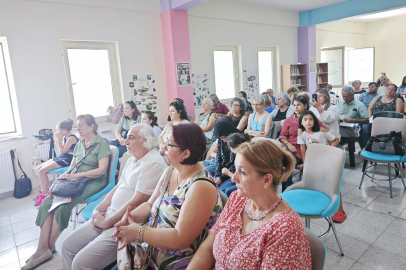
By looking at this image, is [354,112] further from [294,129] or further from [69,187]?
[69,187]

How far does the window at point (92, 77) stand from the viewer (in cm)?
490

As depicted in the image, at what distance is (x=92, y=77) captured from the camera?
5195mm

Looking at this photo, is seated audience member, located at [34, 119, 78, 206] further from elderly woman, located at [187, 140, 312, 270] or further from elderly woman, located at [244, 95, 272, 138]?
elderly woman, located at [187, 140, 312, 270]

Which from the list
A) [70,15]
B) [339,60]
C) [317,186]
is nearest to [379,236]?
[317,186]

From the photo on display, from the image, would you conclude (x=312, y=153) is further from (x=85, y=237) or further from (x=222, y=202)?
(x=85, y=237)

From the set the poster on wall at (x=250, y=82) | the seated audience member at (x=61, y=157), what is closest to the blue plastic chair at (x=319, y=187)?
the seated audience member at (x=61, y=157)

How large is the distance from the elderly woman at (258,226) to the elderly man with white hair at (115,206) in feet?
2.50

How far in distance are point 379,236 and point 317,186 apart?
32.1 inches

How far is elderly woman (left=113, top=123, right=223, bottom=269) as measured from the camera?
53.2 inches

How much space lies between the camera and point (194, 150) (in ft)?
5.17

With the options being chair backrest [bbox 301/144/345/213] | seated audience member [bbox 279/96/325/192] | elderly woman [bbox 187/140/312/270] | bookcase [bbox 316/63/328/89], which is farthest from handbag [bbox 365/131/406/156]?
bookcase [bbox 316/63/328/89]

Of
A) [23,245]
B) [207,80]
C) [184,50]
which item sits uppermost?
[184,50]

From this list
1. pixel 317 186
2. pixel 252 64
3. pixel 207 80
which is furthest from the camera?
pixel 252 64

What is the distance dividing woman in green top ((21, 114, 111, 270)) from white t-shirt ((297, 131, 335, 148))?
7.51ft
